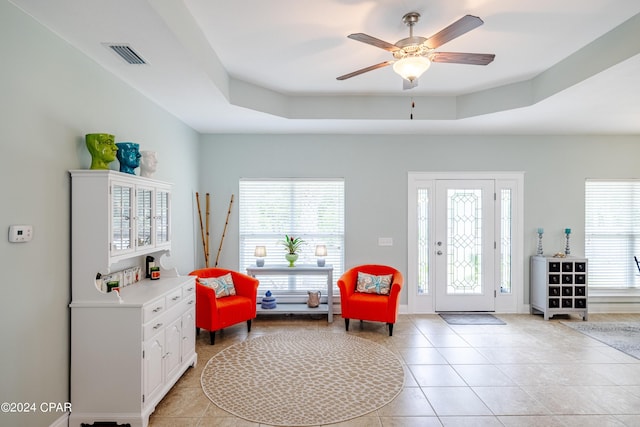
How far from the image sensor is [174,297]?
3.17 metres

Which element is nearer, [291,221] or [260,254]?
[260,254]

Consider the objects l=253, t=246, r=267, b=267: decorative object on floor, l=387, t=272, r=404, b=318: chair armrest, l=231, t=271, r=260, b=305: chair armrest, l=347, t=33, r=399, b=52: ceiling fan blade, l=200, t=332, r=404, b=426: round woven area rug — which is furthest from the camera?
l=253, t=246, r=267, b=267: decorative object on floor

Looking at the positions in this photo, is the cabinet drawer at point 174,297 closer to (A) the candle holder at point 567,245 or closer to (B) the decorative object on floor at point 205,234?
(B) the decorative object on floor at point 205,234

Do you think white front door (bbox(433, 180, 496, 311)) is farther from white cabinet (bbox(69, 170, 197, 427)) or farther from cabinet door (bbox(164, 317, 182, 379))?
white cabinet (bbox(69, 170, 197, 427))

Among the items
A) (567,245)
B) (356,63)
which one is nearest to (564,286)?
(567,245)

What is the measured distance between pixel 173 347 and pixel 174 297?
0.43m

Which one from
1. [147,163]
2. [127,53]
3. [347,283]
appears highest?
[127,53]

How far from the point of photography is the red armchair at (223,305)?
13.4ft

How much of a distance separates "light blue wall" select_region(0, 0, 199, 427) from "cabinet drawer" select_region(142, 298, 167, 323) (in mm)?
527

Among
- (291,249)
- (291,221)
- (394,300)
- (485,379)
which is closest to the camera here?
(485,379)

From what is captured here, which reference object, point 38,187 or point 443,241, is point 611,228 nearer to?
point 443,241

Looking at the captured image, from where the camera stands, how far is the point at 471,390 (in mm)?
3129

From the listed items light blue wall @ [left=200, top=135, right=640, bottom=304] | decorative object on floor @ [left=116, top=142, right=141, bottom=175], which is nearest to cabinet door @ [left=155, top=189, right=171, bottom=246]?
decorative object on floor @ [left=116, top=142, right=141, bottom=175]

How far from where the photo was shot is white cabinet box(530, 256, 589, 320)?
5.19 m
